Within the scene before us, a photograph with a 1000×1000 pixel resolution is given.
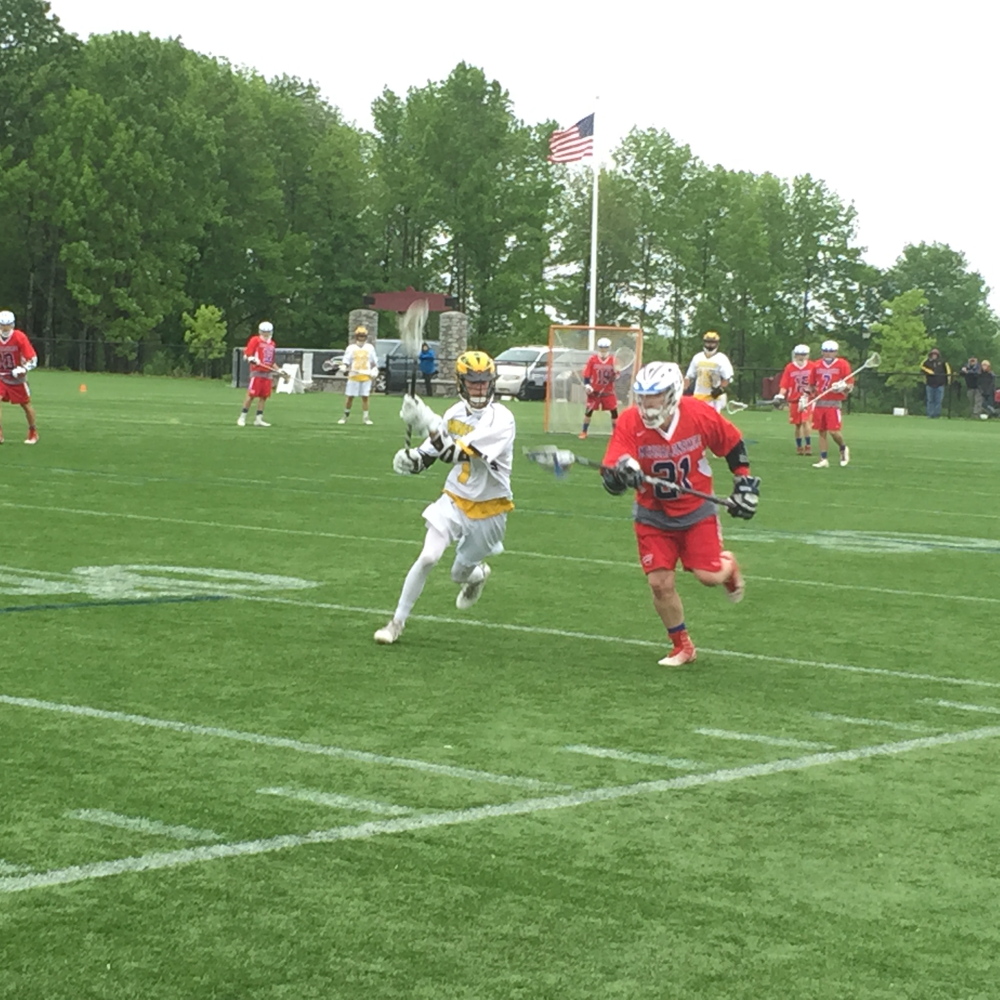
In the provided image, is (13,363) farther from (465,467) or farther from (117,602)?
(465,467)

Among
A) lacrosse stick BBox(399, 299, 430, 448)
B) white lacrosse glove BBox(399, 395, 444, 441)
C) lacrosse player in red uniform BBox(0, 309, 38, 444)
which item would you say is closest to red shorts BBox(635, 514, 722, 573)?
white lacrosse glove BBox(399, 395, 444, 441)

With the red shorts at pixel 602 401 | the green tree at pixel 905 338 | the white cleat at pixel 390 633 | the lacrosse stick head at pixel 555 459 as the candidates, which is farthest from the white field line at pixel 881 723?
the green tree at pixel 905 338

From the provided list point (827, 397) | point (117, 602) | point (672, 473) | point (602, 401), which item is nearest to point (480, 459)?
point (672, 473)

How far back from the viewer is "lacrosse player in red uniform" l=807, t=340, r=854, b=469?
86.4 feet

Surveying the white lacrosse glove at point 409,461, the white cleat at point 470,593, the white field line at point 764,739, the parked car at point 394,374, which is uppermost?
the white lacrosse glove at point 409,461

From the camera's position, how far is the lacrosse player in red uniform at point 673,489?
934cm

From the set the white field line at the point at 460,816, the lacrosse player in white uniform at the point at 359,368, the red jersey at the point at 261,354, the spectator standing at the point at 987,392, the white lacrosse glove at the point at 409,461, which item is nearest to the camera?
the white field line at the point at 460,816

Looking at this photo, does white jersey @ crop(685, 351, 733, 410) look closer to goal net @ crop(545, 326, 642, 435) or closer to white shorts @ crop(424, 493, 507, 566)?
goal net @ crop(545, 326, 642, 435)

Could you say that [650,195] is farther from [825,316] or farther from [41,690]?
[41,690]

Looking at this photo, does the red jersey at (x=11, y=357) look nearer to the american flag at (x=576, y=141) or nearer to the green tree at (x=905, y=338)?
the american flag at (x=576, y=141)

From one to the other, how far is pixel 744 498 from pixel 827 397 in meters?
17.6

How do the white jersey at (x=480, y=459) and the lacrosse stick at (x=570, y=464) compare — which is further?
the white jersey at (x=480, y=459)

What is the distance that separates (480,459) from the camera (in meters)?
10.0

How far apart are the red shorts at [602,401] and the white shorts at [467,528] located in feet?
68.8
